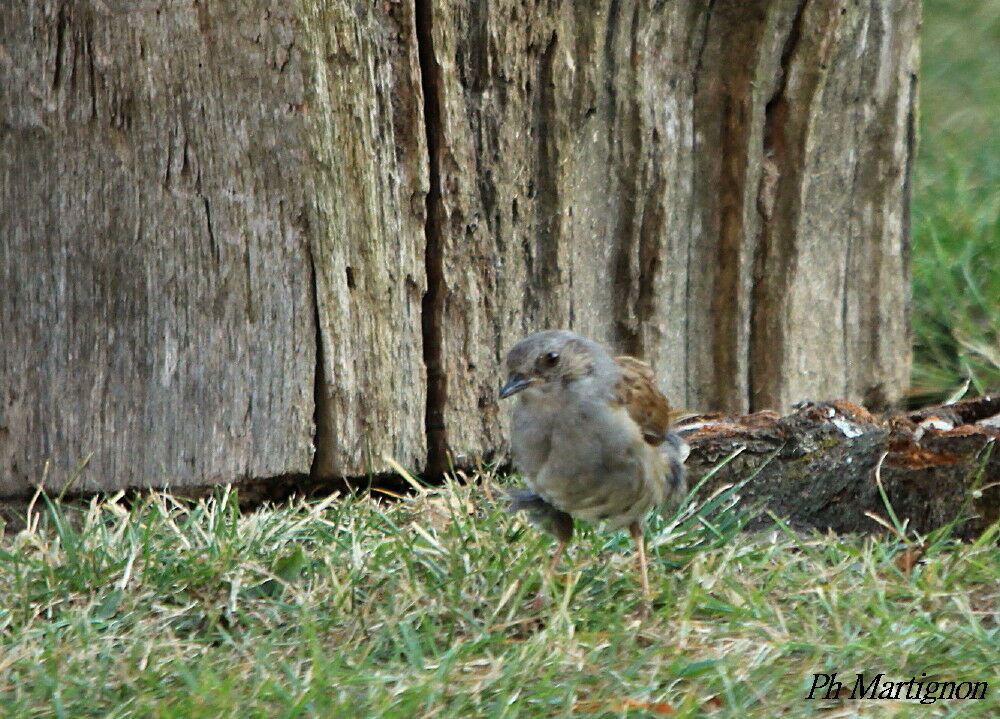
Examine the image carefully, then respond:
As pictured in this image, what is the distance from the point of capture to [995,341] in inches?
289

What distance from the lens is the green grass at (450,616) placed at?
368 cm

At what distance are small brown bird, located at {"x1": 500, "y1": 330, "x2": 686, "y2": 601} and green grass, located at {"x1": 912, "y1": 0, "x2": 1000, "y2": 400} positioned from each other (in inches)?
118

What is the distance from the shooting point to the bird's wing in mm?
4668

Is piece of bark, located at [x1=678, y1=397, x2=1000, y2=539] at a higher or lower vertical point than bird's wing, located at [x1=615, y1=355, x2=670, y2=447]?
lower

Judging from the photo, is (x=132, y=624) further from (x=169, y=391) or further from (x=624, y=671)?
(x=624, y=671)

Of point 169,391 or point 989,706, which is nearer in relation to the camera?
point 989,706

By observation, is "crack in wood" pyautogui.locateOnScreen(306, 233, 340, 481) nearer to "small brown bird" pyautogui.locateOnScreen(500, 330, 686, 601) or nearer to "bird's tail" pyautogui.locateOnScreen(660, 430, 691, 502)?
"small brown bird" pyautogui.locateOnScreen(500, 330, 686, 601)

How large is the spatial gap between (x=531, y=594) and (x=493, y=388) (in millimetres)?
1267

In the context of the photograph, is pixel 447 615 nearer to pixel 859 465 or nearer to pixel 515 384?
pixel 515 384

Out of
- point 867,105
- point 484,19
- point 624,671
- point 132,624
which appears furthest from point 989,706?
point 867,105

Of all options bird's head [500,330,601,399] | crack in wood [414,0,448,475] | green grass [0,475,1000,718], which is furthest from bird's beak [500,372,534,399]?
crack in wood [414,0,448,475]

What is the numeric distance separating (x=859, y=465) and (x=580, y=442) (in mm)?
1272

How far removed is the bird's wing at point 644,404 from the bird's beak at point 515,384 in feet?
1.01

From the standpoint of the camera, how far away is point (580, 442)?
4.47m
